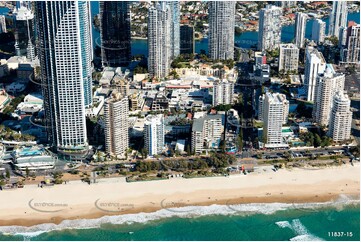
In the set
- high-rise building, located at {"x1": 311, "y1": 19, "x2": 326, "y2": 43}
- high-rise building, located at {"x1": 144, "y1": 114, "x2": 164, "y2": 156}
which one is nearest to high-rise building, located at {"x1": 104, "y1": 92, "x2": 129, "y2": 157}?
high-rise building, located at {"x1": 144, "y1": 114, "x2": 164, "y2": 156}

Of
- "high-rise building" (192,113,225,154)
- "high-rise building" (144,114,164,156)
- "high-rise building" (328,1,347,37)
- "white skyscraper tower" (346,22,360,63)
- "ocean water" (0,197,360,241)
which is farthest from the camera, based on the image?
"high-rise building" (328,1,347,37)

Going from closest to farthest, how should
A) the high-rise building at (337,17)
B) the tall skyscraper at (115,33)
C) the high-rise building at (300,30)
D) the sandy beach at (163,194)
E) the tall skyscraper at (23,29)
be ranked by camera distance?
the sandy beach at (163,194) → the tall skyscraper at (115,33) → the tall skyscraper at (23,29) → the high-rise building at (300,30) → the high-rise building at (337,17)

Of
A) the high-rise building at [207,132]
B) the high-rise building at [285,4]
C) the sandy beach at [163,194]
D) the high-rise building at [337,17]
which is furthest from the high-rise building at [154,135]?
the high-rise building at [285,4]

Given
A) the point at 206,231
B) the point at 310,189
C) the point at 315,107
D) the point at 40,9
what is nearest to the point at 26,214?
the point at 206,231

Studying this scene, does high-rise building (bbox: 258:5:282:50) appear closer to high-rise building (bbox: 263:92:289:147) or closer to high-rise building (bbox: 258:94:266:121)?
high-rise building (bbox: 258:94:266:121)

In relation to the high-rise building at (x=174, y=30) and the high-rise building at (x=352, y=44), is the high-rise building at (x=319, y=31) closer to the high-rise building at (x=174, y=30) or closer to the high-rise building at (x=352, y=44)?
the high-rise building at (x=352, y=44)
